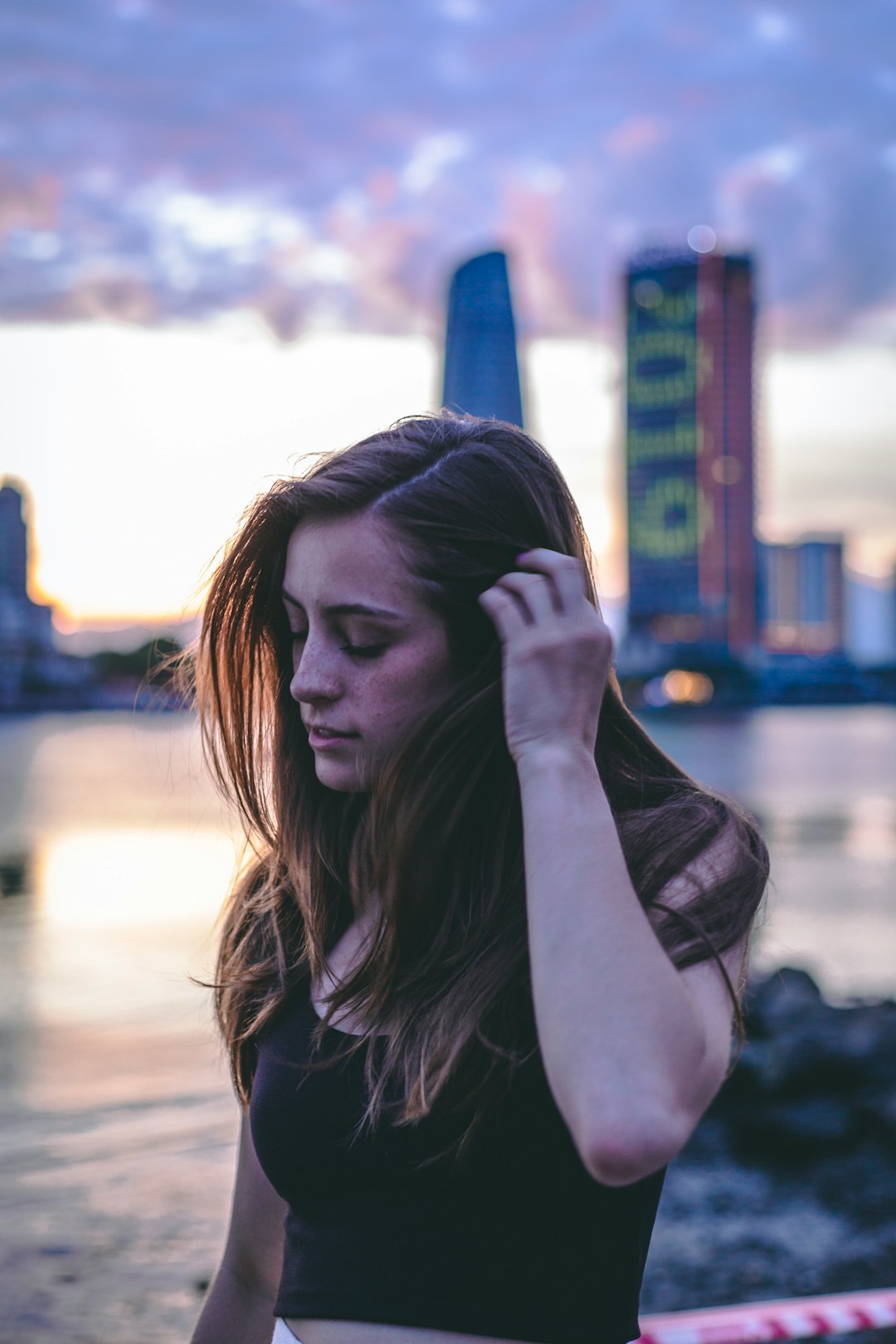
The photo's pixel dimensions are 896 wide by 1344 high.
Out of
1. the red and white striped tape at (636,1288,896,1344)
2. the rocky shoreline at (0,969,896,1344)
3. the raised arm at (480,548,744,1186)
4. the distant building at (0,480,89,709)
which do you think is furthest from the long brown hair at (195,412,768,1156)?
the distant building at (0,480,89,709)

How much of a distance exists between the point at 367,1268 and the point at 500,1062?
12.0 inches

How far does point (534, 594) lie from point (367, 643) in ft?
0.83

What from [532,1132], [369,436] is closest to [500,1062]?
[532,1132]

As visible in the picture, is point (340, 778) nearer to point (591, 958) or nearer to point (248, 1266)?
Result: point (591, 958)

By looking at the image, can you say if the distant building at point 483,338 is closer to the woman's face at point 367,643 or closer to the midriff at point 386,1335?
the woman's face at point 367,643

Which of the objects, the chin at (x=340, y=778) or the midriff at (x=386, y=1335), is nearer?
the midriff at (x=386, y=1335)

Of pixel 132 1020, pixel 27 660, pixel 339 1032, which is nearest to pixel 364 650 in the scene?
pixel 339 1032

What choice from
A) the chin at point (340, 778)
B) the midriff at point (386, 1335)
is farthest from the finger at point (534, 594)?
the midriff at point (386, 1335)

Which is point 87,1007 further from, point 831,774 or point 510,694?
point 831,774

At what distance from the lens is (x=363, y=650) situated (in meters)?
1.65

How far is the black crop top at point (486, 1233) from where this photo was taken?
1.45 meters

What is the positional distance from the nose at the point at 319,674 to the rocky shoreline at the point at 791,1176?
287 cm

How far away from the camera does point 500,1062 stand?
1.46 m

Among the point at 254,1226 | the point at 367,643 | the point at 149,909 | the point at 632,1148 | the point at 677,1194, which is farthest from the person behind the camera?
the point at 149,909
